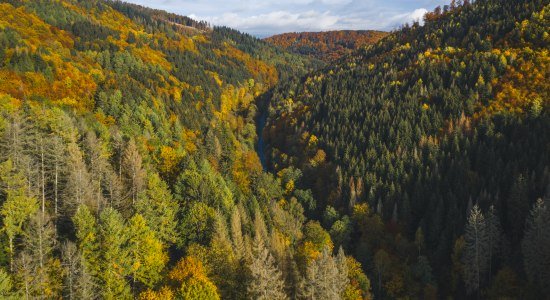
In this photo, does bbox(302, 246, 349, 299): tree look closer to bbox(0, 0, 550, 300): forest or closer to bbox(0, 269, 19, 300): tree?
bbox(0, 0, 550, 300): forest

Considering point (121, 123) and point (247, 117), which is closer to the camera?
point (121, 123)

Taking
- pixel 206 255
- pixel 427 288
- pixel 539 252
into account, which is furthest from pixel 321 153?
pixel 206 255

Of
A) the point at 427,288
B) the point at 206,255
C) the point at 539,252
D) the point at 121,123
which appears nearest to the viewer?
the point at 206,255

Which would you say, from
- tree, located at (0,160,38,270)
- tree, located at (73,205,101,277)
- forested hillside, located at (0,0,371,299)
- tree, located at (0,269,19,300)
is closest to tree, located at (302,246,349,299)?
forested hillside, located at (0,0,371,299)

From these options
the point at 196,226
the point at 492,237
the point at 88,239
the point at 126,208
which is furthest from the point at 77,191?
the point at 492,237

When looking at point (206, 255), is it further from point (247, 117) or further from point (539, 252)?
point (247, 117)

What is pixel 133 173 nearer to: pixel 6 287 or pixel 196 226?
pixel 196 226

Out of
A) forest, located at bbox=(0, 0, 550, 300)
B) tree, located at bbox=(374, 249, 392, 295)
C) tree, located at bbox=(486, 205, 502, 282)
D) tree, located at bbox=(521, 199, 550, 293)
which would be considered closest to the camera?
forest, located at bbox=(0, 0, 550, 300)
